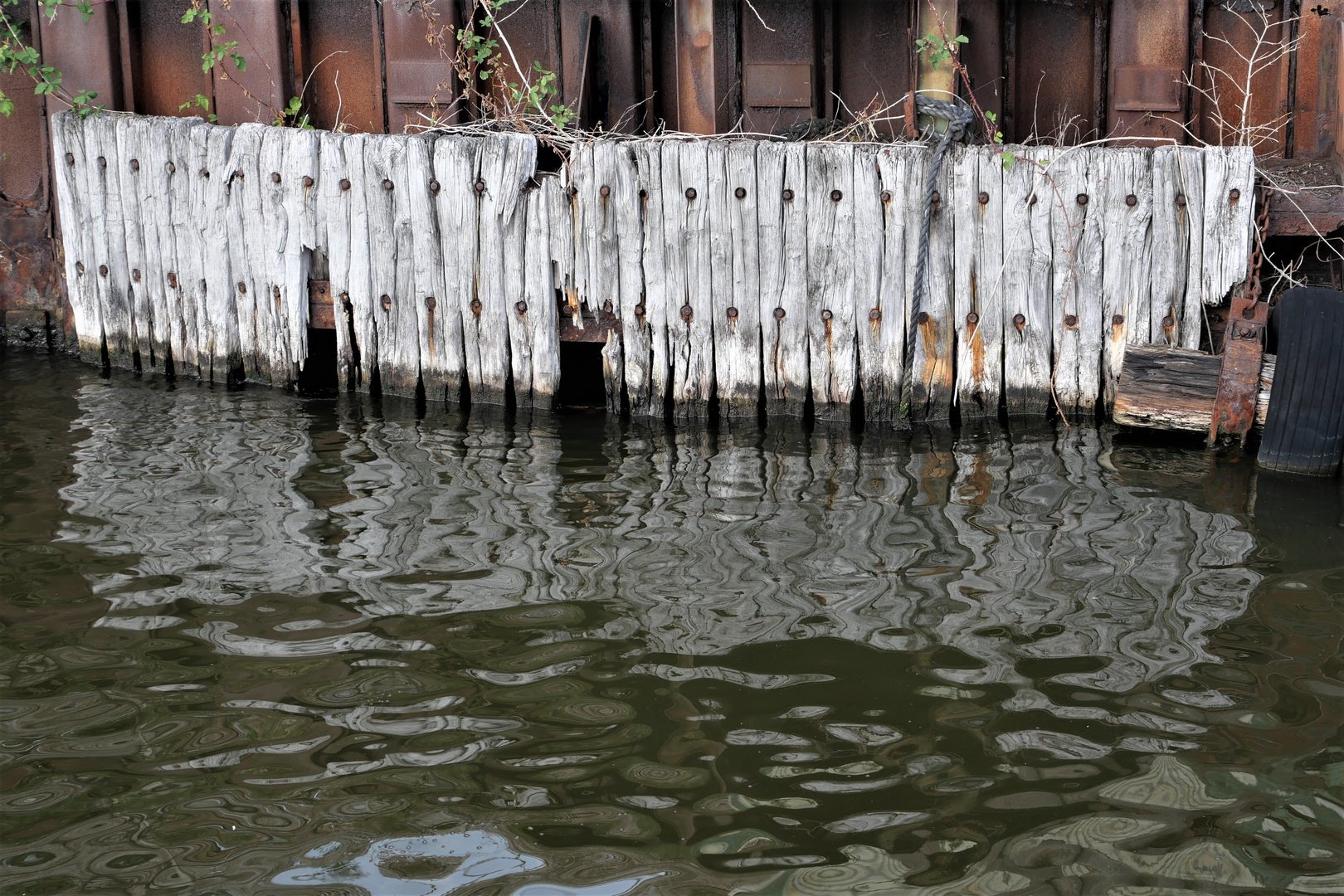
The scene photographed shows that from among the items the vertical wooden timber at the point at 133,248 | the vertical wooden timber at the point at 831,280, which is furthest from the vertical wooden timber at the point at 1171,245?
the vertical wooden timber at the point at 133,248

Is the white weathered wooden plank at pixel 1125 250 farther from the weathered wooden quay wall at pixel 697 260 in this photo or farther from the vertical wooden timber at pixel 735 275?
the vertical wooden timber at pixel 735 275

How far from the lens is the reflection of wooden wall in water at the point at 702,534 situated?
3822mm

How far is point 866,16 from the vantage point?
6.65 meters

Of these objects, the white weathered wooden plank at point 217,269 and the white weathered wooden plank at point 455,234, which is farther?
the white weathered wooden plank at point 217,269

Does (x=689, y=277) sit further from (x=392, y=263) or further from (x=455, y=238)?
(x=392, y=263)

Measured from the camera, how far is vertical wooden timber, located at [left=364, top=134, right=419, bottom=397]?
21.0ft

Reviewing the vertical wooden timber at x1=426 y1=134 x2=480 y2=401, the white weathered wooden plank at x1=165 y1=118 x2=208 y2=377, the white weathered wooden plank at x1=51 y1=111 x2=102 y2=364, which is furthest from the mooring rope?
the white weathered wooden plank at x1=51 y1=111 x2=102 y2=364

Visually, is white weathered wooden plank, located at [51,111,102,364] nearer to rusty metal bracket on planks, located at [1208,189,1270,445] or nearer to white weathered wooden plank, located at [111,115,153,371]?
white weathered wooden plank, located at [111,115,153,371]

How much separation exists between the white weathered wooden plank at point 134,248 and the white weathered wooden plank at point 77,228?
267 mm

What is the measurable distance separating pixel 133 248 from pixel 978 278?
496 cm

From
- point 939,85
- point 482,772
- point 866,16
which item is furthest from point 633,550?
point 866,16

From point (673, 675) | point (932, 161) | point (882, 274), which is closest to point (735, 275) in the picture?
point (882, 274)

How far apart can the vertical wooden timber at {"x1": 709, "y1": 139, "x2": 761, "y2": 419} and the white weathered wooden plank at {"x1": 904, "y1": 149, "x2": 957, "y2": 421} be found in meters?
0.78

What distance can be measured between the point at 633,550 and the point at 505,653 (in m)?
0.95
